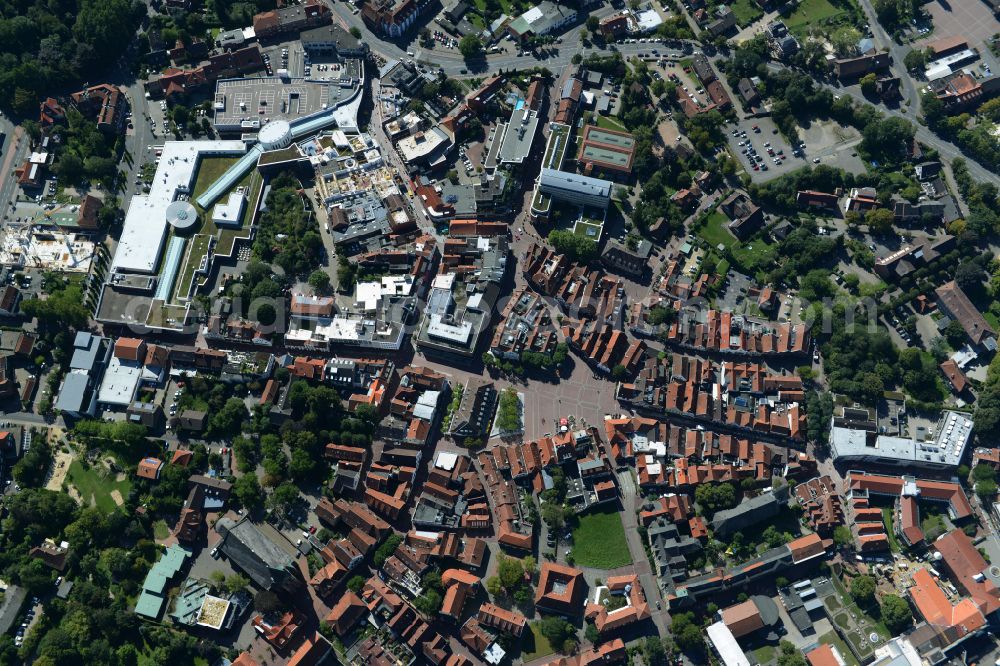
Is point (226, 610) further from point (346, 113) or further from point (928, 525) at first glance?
point (928, 525)

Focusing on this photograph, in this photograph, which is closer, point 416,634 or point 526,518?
Result: point 416,634

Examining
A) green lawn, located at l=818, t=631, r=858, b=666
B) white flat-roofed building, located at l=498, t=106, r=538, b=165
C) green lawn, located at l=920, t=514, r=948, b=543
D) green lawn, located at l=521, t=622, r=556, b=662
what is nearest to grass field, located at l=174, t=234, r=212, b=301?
white flat-roofed building, located at l=498, t=106, r=538, b=165

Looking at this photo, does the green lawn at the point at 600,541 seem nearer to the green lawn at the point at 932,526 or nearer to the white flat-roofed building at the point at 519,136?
the green lawn at the point at 932,526

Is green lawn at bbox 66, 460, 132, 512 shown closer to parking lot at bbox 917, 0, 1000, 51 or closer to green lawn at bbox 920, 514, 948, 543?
green lawn at bbox 920, 514, 948, 543

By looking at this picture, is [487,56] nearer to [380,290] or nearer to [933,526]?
[380,290]

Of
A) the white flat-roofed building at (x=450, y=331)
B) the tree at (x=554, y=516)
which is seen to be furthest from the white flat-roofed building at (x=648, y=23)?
the tree at (x=554, y=516)

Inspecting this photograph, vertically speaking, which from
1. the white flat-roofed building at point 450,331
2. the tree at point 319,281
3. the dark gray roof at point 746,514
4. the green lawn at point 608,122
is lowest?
the dark gray roof at point 746,514

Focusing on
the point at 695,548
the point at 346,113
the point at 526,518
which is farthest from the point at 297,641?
the point at 346,113

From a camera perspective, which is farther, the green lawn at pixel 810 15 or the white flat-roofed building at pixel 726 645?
the green lawn at pixel 810 15
